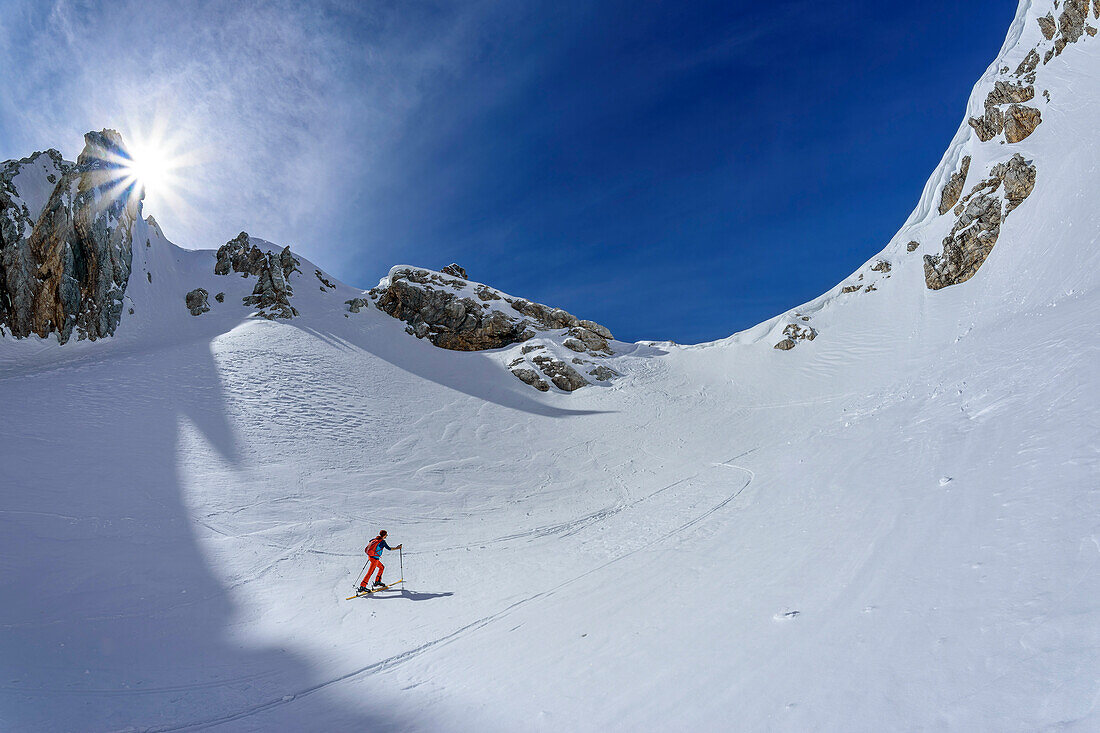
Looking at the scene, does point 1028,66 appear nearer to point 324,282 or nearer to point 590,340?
point 590,340

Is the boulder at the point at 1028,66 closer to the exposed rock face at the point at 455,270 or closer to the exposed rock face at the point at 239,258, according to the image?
the exposed rock face at the point at 455,270

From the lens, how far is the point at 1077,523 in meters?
3.50

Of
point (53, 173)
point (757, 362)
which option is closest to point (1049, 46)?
point (757, 362)

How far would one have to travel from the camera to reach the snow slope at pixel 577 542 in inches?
128

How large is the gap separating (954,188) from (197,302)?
2234 inches

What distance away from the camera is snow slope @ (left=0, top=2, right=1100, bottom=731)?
3240 millimetres

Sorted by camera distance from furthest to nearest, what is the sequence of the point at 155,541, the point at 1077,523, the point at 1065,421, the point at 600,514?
the point at 600,514, the point at 155,541, the point at 1065,421, the point at 1077,523

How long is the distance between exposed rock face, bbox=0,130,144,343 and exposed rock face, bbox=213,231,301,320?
7997 mm

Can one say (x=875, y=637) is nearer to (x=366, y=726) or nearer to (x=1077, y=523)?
(x=1077, y=523)

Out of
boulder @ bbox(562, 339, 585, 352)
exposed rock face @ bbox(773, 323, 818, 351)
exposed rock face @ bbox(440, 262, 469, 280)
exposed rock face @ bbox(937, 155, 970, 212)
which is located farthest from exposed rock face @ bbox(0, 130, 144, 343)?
exposed rock face @ bbox(937, 155, 970, 212)

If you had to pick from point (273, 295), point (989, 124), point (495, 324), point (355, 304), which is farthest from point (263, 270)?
point (989, 124)

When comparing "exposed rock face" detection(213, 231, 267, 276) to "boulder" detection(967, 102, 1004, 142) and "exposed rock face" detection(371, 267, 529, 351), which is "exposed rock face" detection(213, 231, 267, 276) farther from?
"boulder" detection(967, 102, 1004, 142)

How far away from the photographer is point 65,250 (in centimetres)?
2653

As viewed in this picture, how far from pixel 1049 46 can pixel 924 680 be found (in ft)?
159
